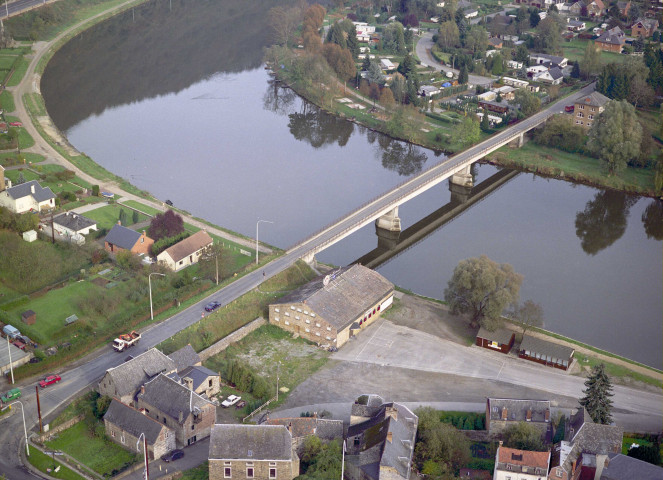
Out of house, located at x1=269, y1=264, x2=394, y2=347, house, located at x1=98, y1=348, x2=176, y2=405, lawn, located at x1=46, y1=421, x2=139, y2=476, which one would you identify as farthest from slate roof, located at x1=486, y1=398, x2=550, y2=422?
lawn, located at x1=46, y1=421, x2=139, y2=476

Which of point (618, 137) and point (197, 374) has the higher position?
point (618, 137)

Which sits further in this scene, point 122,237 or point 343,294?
point 122,237

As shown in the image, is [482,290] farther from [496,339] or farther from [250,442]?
[250,442]

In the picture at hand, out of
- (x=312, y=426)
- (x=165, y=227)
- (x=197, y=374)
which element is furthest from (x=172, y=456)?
(x=165, y=227)

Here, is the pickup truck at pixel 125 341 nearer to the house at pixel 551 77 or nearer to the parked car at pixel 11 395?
the parked car at pixel 11 395

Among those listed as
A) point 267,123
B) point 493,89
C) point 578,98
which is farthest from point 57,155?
point 578,98

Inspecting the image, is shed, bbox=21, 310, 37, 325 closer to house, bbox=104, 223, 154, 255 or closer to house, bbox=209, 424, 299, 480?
house, bbox=104, 223, 154, 255
